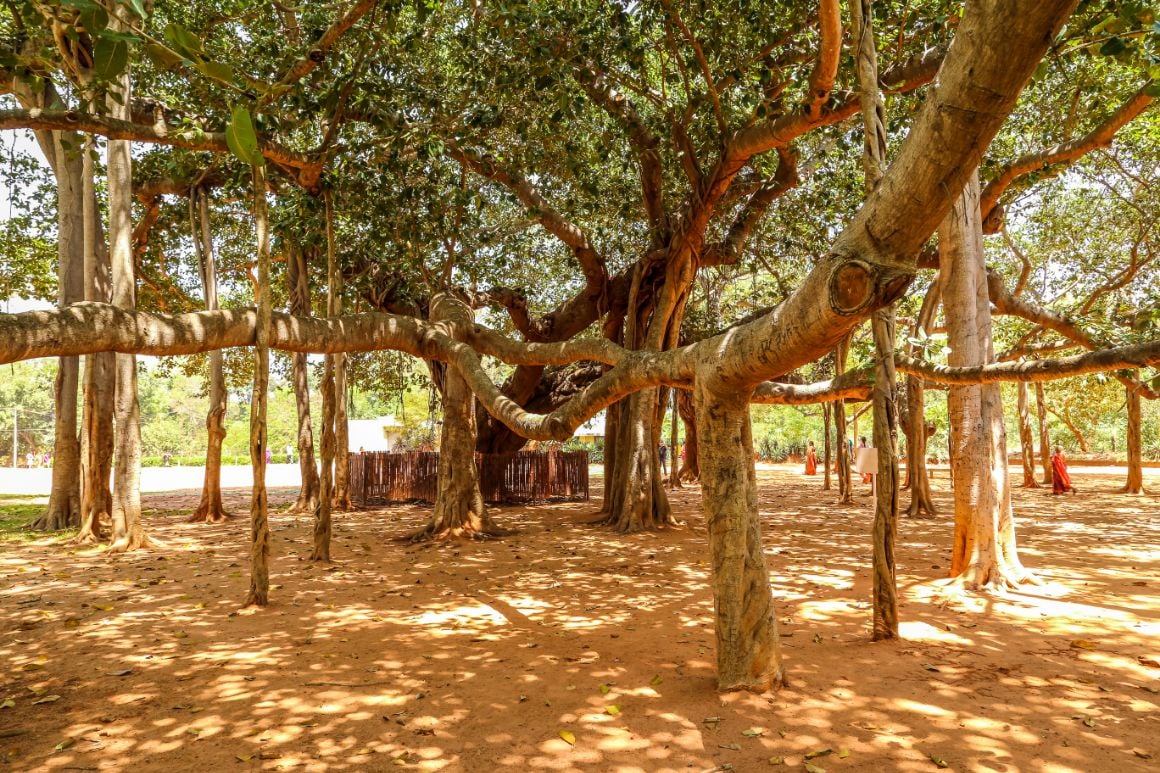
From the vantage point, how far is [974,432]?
673 centimetres

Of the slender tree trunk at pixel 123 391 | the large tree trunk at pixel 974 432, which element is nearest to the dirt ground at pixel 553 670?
the large tree trunk at pixel 974 432

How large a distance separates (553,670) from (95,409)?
31.0ft

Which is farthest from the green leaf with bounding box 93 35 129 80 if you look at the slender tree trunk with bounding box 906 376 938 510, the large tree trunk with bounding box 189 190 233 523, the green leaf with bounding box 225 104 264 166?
the slender tree trunk with bounding box 906 376 938 510

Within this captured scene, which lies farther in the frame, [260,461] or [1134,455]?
[1134,455]

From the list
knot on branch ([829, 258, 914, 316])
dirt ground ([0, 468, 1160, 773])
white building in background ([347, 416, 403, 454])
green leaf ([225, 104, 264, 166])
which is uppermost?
green leaf ([225, 104, 264, 166])

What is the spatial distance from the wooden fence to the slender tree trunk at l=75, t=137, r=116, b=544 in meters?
6.61

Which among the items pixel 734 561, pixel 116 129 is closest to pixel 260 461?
pixel 116 129

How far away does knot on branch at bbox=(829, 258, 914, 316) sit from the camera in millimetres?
2742

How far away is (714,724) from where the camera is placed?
→ 3.62 m

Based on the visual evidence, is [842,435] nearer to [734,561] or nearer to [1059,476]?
[1059,476]

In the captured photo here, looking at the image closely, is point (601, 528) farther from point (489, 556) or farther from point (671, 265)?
point (671, 265)

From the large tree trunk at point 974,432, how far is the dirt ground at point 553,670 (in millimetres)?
378

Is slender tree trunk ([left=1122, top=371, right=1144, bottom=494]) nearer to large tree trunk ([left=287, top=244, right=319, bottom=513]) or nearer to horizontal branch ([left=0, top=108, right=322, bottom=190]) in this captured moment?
large tree trunk ([left=287, top=244, right=319, bottom=513])

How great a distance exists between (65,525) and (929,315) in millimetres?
15395
